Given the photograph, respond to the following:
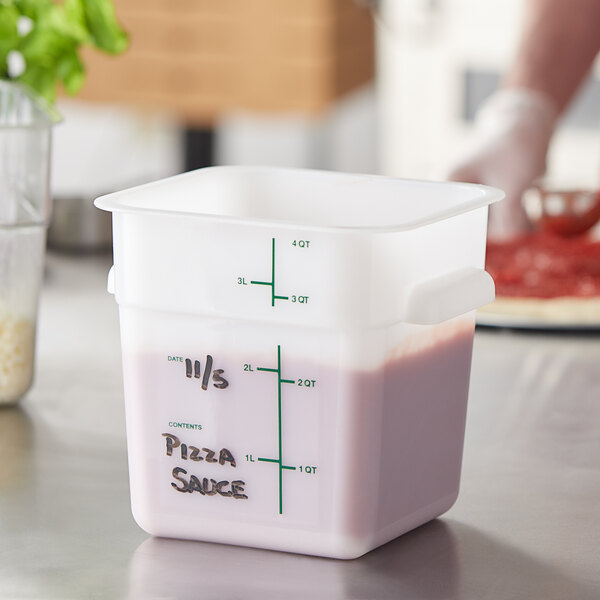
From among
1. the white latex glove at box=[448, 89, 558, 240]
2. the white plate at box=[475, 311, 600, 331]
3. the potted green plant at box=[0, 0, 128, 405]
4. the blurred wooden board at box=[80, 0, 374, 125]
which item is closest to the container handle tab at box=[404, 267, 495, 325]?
the potted green plant at box=[0, 0, 128, 405]

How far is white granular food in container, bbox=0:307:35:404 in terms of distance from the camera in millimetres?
890

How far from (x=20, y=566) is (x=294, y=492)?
0.16m

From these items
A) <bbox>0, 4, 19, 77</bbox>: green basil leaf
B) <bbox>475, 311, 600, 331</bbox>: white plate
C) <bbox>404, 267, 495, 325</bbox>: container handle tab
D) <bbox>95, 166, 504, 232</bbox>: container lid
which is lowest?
<bbox>475, 311, 600, 331</bbox>: white plate

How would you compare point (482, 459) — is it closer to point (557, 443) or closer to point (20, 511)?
point (557, 443)

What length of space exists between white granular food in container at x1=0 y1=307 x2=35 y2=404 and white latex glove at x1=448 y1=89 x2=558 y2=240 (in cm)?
73

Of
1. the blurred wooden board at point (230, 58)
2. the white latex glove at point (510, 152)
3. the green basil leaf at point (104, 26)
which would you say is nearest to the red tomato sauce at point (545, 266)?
the white latex glove at point (510, 152)

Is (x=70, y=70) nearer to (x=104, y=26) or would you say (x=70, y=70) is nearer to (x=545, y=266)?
(x=104, y=26)

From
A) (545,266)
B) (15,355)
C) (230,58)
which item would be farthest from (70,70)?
(230,58)

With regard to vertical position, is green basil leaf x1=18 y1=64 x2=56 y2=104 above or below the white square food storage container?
above

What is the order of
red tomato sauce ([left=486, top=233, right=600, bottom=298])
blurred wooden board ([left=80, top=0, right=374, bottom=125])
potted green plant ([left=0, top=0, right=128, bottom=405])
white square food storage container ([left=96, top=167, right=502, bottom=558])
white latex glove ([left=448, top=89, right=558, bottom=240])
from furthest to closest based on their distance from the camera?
blurred wooden board ([left=80, top=0, right=374, bottom=125]) → white latex glove ([left=448, top=89, right=558, bottom=240]) → red tomato sauce ([left=486, top=233, right=600, bottom=298]) → potted green plant ([left=0, top=0, right=128, bottom=405]) → white square food storage container ([left=96, top=167, right=502, bottom=558])

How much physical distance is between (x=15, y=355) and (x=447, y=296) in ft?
1.37

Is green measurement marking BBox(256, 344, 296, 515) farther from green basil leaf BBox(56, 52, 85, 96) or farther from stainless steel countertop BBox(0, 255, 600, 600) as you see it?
green basil leaf BBox(56, 52, 85, 96)

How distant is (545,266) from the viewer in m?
1.35

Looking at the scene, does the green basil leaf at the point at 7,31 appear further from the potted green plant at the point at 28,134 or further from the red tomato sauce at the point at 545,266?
the red tomato sauce at the point at 545,266
